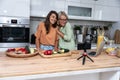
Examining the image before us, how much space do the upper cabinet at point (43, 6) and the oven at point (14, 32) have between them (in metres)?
0.37

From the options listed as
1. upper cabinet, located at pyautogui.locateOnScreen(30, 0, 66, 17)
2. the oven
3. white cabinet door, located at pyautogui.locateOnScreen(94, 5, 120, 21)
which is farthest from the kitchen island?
white cabinet door, located at pyautogui.locateOnScreen(94, 5, 120, 21)

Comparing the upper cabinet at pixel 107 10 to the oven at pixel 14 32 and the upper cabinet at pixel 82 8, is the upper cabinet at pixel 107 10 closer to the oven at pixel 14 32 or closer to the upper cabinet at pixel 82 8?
the upper cabinet at pixel 82 8

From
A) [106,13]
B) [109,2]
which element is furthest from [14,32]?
[109,2]

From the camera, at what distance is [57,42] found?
2.06 m

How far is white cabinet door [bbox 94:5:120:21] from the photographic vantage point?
355cm

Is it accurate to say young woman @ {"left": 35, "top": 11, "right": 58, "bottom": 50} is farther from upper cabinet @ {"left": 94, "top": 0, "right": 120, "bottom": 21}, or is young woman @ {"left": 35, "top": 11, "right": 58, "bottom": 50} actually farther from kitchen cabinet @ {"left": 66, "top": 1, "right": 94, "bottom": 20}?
upper cabinet @ {"left": 94, "top": 0, "right": 120, "bottom": 21}

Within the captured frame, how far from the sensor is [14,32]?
2713 millimetres

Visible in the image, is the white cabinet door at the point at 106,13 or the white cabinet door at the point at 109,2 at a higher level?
the white cabinet door at the point at 109,2

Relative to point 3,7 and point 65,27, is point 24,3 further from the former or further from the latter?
point 65,27

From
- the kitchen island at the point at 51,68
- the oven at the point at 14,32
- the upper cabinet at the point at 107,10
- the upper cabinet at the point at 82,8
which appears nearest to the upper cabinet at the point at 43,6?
the upper cabinet at the point at 82,8

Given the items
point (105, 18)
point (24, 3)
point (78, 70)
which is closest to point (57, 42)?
point (78, 70)

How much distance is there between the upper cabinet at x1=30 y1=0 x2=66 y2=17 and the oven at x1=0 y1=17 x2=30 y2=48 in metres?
0.37

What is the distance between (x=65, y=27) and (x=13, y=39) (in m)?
1.11

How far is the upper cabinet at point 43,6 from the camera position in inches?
117
